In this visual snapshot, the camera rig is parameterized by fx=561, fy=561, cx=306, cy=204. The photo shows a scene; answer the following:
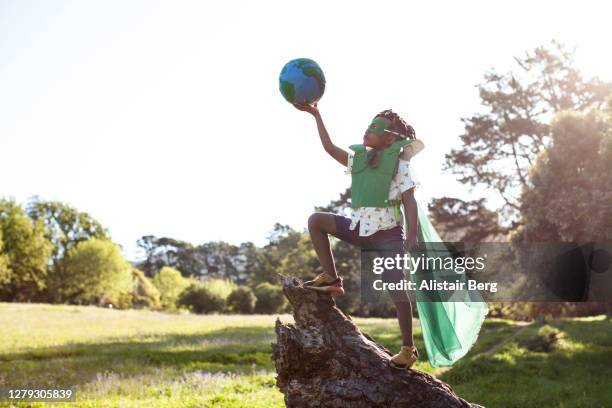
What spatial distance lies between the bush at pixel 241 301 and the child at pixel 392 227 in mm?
53835

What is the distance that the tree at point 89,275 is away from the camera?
78.2 m

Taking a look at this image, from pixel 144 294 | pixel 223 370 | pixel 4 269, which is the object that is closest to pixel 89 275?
pixel 4 269

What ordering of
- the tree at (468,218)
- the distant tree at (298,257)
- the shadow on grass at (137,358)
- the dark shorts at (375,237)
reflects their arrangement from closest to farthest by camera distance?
the dark shorts at (375,237) → the shadow on grass at (137,358) → the tree at (468,218) → the distant tree at (298,257)

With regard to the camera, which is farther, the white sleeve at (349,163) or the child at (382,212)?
the white sleeve at (349,163)

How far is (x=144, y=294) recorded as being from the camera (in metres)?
89.1

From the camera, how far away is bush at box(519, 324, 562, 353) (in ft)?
64.5

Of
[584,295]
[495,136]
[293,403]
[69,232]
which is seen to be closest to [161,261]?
[69,232]

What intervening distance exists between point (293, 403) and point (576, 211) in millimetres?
20203

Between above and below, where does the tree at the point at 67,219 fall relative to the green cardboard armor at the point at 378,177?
above

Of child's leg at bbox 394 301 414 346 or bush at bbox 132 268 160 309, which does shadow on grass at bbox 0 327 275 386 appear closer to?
child's leg at bbox 394 301 414 346

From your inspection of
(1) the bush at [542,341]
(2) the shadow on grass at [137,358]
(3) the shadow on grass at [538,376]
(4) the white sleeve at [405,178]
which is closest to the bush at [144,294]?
(2) the shadow on grass at [137,358]

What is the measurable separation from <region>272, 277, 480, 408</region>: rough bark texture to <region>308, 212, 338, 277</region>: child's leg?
396 mm

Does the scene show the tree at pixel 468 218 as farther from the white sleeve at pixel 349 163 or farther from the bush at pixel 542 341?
the white sleeve at pixel 349 163

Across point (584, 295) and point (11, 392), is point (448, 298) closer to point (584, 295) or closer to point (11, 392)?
point (11, 392)
